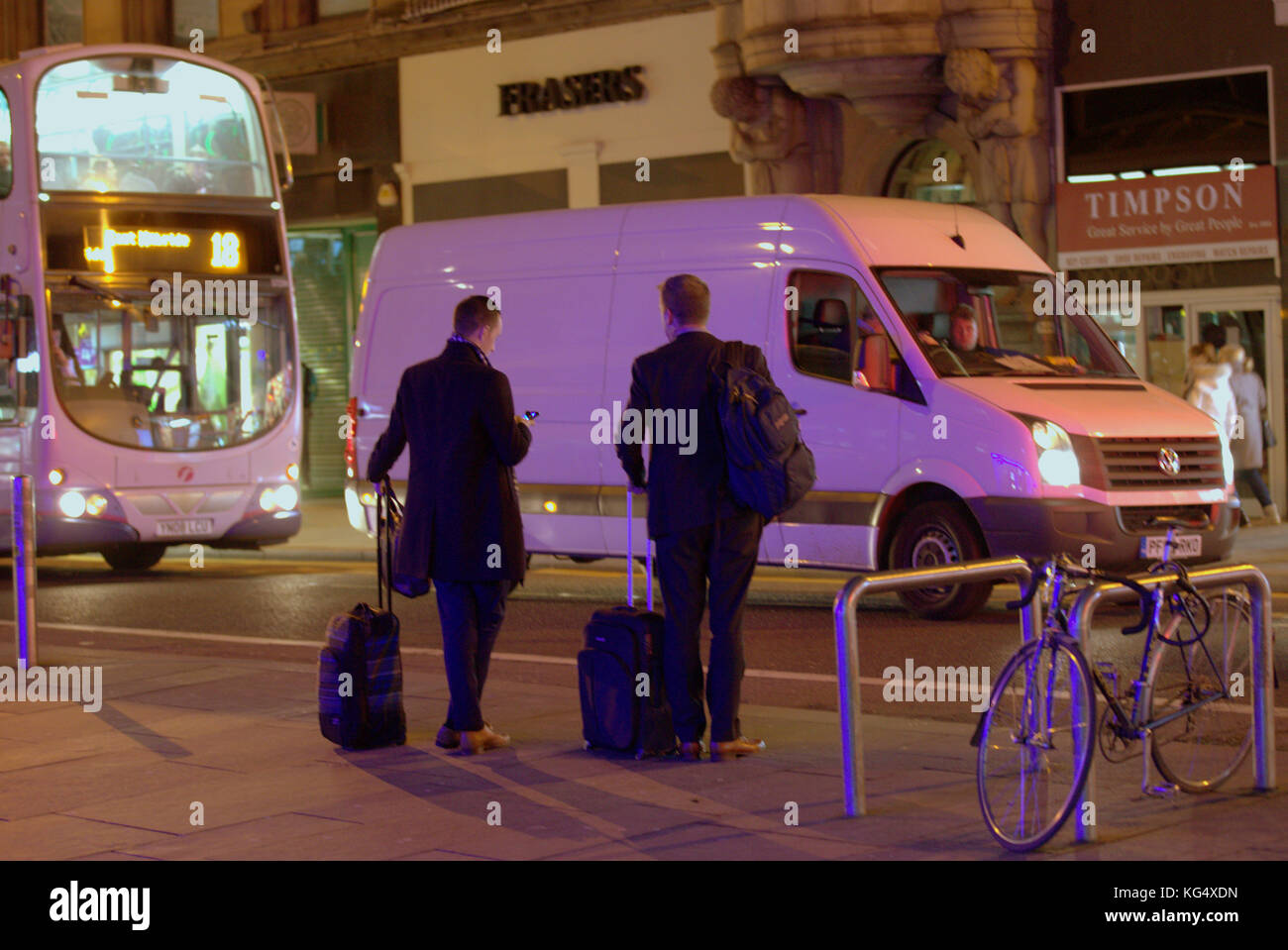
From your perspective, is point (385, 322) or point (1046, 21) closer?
point (385, 322)

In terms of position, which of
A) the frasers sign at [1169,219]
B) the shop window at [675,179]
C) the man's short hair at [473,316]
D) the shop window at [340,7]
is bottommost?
the man's short hair at [473,316]

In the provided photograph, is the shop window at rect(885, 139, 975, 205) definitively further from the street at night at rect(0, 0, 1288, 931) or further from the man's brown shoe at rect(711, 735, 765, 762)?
the man's brown shoe at rect(711, 735, 765, 762)

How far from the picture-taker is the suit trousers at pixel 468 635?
7863 millimetres

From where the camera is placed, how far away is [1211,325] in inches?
750

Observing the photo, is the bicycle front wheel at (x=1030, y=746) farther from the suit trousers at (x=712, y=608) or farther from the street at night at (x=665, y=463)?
the suit trousers at (x=712, y=608)

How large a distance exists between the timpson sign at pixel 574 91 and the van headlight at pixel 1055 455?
12831mm

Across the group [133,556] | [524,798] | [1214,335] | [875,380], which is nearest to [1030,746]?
[524,798]

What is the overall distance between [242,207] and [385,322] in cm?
280

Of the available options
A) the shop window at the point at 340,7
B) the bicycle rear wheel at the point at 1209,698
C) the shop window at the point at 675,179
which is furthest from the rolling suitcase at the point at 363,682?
the shop window at the point at 340,7

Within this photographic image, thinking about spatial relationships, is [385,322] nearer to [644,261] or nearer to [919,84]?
[644,261]

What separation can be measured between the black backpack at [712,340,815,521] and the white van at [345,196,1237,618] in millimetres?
4292

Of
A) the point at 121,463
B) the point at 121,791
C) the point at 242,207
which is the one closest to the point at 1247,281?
the point at 242,207

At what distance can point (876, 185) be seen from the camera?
824 inches

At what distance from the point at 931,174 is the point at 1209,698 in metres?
15.1
